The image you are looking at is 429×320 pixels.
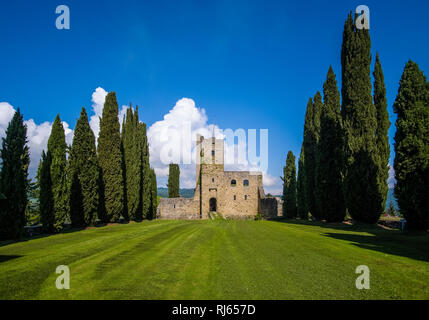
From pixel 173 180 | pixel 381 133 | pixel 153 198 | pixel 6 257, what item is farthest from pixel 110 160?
pixel 173 180

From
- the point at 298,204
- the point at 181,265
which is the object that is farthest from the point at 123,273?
the point at 298,204

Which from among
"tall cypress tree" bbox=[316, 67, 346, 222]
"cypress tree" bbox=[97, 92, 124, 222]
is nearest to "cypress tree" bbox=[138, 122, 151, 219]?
"cypress tree" bbox=[97, 92, 124, 222]

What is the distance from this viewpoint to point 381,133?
16359 millimetres

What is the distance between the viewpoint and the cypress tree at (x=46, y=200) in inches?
549

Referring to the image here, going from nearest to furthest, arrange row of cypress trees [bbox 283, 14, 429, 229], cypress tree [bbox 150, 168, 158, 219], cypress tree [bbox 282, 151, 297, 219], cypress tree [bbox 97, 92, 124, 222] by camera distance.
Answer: row of cypress trees [bbox 283, 14, 429, 229]
cypress tree [bbox 97, 92, 124, 222]
cypress tree [bbox 282, 151, 297, 219]
cypress tree [bbox 150, 168, 158, 219]

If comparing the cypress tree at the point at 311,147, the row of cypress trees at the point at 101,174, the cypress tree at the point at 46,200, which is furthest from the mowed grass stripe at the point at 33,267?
the cypress tree at the point at 311,147

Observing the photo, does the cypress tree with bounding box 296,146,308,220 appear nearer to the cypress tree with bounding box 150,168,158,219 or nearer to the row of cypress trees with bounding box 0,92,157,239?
the row of cypress trees with bounding box 0,92,157,239

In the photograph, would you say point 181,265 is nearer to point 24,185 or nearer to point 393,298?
point 393,298

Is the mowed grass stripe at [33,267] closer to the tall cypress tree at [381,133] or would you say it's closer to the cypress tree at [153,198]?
the tall cypress tree at [381,133]

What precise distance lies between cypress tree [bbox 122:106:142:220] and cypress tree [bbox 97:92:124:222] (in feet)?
9.78

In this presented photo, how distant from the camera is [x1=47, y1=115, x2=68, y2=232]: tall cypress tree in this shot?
14516 mm

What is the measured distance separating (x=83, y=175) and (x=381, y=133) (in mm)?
19116

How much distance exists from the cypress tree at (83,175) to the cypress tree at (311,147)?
17068 millimetres
